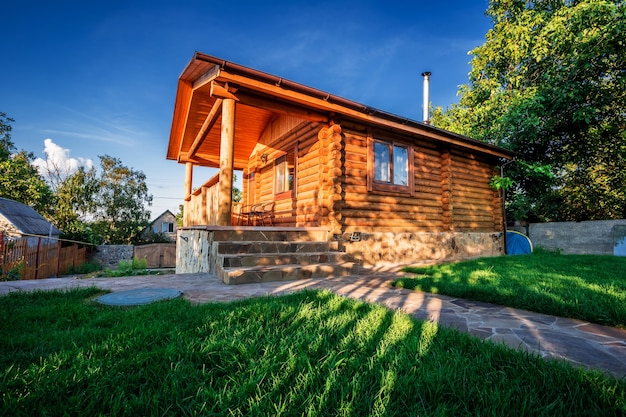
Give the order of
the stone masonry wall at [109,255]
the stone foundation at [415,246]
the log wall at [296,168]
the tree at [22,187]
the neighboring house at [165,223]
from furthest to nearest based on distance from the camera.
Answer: the neighboring house at [165,223] → the tree at [22,187] → the stone masonry wall at [109,255] → the log wall at [296,168] → the stone foundation at [415,246]

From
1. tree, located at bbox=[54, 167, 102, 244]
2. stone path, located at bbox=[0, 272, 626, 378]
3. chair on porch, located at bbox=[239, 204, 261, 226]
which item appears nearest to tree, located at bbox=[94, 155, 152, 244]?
tree, located at bbox=[54, 167, 102, 244]

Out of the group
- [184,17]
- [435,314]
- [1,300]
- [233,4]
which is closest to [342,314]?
[435,314]

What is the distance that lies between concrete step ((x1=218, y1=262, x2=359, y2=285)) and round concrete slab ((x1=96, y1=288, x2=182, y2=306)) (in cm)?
→ 102

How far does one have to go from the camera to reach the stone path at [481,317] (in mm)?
2062

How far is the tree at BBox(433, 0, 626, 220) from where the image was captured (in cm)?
1134

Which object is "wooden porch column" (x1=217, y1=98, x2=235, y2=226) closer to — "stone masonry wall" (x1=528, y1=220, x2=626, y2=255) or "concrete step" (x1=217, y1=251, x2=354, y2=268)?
"concrete step" (x1=217, y1=251, x2=354, y2=268)

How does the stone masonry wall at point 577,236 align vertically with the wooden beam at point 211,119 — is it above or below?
below

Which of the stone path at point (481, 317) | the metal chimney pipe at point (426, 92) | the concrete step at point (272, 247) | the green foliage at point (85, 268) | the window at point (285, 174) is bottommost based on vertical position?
the green foliage at point (85, 268)

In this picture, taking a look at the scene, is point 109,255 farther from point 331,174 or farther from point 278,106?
point 331,174

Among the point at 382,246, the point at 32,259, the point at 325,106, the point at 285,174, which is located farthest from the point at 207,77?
the point at 32,259

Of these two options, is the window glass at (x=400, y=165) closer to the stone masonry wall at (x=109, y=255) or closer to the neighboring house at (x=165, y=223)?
the stone masonry wall at (x=109, y=255)

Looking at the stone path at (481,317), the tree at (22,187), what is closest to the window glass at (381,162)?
the stone path at (481,317)

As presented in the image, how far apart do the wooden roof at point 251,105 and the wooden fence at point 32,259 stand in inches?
242

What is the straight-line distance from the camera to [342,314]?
8.61 ft
